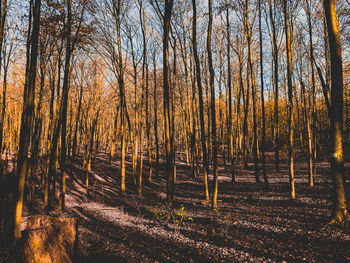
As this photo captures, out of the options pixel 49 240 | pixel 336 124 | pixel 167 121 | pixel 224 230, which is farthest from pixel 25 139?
pixel 336 124

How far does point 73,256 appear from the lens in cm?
266

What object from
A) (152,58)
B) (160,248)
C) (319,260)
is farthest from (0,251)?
(152,58)

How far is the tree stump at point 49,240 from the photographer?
2.20 metres

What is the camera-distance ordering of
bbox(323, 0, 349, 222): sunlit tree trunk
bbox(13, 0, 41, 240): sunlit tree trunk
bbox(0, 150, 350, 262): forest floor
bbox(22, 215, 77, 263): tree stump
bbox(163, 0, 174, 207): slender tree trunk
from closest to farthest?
bbox(22, 215, 77, 263): tree stump → bbox(0, 150, 350, 262): forest floor → bbox(13, 0, 41, 240): sunlit tree trunk → bbox(323, 0, 349, 222): sunlit tree trunk → bbox(163, 0, 174, 207): slender tree trunk

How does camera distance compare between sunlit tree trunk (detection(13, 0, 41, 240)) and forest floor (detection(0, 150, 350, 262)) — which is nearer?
forest floor (detection(0, 150, 350, 262))

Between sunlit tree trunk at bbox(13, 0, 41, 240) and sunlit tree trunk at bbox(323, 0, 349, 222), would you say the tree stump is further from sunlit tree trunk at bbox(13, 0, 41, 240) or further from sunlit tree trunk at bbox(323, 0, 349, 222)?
sunlit tree trunk at bbox(323, 0, 349, 222)

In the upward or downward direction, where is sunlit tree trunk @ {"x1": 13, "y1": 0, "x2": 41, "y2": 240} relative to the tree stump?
upward

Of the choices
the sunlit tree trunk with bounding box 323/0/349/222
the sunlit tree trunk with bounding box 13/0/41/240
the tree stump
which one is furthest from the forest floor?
the sunlit tree trunk with bounding box 13/0/41/240

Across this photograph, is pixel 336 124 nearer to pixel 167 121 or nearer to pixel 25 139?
pixel 167 121

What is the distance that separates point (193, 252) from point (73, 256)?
6.74ft

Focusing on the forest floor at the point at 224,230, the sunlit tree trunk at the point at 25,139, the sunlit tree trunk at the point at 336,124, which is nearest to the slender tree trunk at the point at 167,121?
the forest floor at the point at 224,230

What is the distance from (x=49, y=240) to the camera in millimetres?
2328

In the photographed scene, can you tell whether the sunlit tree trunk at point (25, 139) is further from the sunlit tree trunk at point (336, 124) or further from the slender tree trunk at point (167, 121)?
the sunlit tree trunk at point (336, 124)

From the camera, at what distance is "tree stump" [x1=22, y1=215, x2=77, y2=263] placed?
2.20 meters
